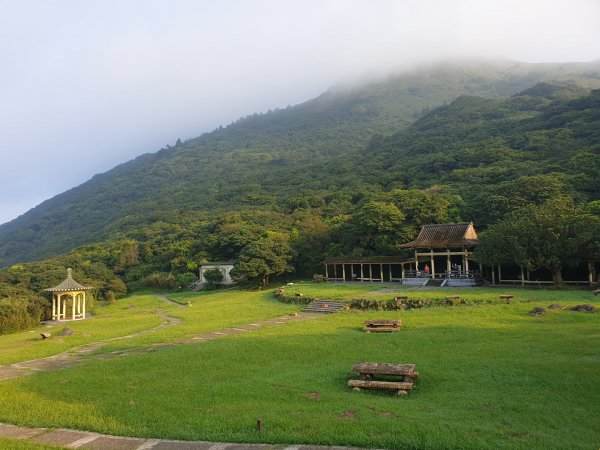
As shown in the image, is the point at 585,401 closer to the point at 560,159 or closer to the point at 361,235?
the point at 361,235

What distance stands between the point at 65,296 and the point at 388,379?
27633mm

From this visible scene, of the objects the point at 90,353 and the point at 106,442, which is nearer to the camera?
the point at 106,442

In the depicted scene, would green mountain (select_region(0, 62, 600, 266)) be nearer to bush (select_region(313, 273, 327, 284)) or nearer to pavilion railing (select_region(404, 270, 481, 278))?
pavilion railing (select_region(404, 270, 481, 278))

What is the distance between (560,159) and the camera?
48906mm

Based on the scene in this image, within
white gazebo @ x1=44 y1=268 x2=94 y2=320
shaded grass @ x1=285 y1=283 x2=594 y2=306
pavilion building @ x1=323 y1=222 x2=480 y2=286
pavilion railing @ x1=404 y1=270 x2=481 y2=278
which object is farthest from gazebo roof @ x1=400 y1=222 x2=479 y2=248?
white gazebo @ x1=44 y1=268 x2=94 y2=320

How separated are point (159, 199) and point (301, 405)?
101 m

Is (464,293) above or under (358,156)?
under

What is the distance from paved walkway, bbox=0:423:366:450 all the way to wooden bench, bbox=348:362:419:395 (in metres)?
2.83

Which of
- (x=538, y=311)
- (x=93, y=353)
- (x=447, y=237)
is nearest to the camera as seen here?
(x=93, y=353)

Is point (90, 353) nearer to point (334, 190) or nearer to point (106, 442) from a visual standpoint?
point (106, 442)

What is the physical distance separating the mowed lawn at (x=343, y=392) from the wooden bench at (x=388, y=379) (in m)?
0.21

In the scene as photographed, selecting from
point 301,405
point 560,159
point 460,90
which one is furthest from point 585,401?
point 460,90

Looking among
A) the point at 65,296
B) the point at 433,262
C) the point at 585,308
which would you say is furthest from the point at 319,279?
the point at 585,308

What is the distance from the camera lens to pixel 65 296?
30.2 meters
